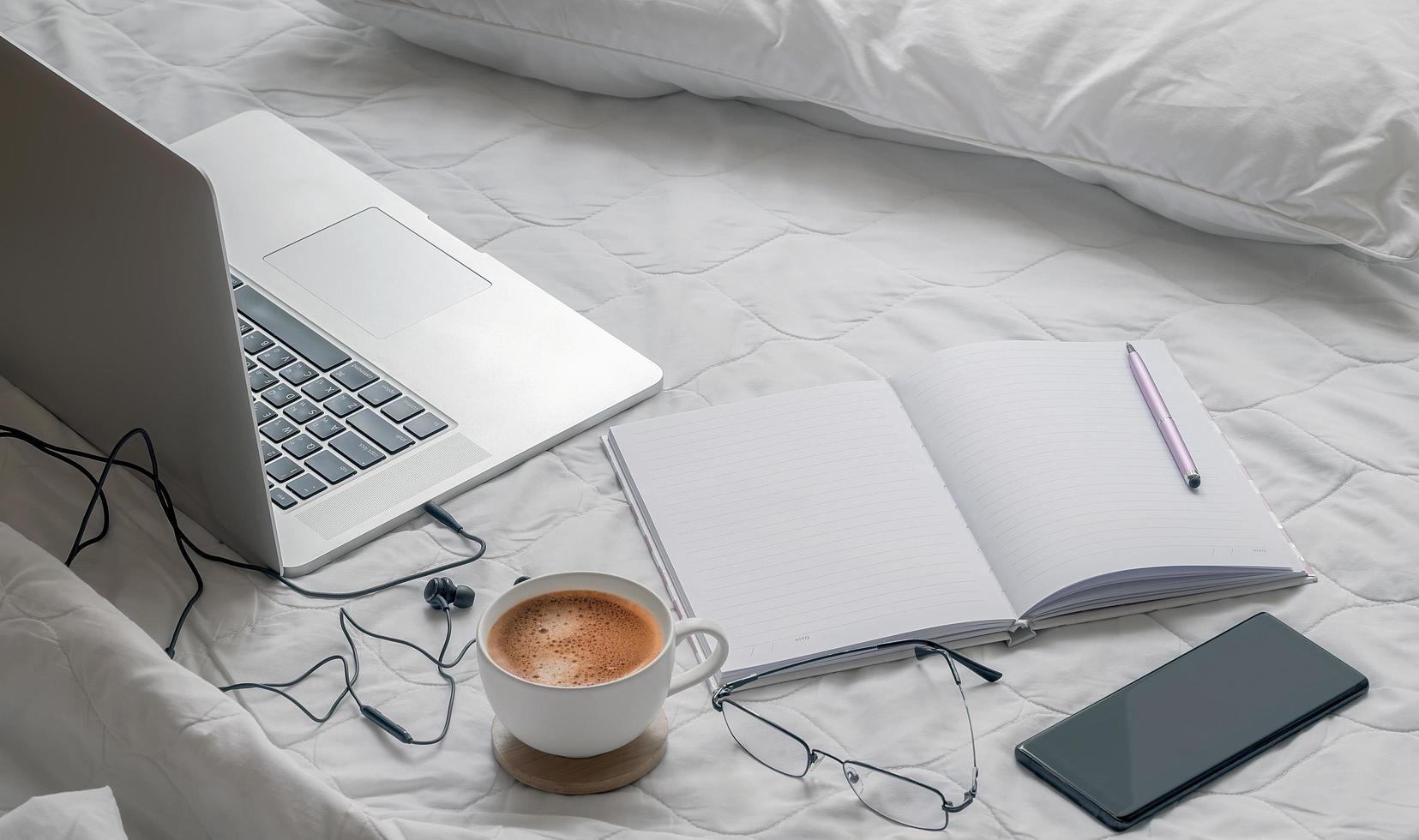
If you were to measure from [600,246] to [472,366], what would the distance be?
0.20 metres

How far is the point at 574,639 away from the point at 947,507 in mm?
283

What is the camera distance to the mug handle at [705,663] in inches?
24.0

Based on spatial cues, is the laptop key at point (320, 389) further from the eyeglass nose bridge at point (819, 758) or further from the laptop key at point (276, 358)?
the eyeglass nose bridge at point (819, 758)

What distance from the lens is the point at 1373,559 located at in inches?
30.4

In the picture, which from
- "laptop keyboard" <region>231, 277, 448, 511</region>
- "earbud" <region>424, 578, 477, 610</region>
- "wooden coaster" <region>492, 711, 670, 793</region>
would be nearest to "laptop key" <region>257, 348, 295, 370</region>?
"laptop keyboard" <region>231, 277, 448, 511</region>

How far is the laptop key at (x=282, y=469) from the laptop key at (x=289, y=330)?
3.8 inches

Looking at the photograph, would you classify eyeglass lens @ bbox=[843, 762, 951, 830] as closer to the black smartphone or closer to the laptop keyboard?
the black smartphone

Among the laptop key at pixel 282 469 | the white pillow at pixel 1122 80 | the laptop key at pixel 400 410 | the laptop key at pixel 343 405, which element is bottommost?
the laptop key at pixel 282 469

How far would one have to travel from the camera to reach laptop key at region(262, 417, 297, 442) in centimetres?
79

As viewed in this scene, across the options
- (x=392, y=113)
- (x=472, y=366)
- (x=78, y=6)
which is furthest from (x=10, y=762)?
(x=78, y=6)

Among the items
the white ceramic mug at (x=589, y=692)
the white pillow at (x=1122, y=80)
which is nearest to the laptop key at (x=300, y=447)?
the white ceramic mug at (x=589, y=692)

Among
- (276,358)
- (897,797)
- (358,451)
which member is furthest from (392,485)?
(897,797)

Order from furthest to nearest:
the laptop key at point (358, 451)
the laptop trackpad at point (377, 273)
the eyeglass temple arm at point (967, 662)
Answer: the laptop trackpad at point (377, 273) → the laptop key at point (358, 451) → the eyeglass temple arm at point (967, 662)

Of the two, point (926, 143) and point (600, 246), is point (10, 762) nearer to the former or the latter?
point (600, 246)
